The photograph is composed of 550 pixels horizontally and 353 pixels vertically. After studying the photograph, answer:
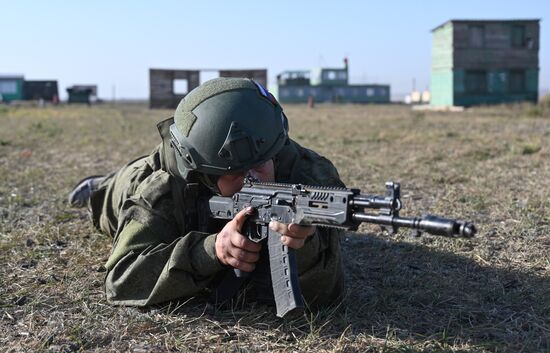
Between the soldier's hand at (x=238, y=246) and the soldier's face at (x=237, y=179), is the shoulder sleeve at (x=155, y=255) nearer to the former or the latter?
the soldier's hand at (x=238, y=246)

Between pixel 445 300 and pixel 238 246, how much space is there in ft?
4.64

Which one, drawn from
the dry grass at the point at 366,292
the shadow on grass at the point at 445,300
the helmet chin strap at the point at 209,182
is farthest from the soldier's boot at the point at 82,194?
the helmet chin strap at the point at 209,182

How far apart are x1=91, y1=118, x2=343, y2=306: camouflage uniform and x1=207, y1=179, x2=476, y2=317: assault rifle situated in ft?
0.67

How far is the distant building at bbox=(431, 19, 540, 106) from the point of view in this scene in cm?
3562

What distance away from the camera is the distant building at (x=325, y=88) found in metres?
67.0

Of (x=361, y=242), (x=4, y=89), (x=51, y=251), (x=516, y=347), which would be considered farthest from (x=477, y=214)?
(x=4, y=89)

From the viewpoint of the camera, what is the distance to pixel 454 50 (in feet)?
117

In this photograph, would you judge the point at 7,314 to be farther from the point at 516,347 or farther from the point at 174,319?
the point at 516,347

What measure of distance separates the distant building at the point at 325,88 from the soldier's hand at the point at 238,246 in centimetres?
6375

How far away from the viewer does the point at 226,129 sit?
3125 millimetres

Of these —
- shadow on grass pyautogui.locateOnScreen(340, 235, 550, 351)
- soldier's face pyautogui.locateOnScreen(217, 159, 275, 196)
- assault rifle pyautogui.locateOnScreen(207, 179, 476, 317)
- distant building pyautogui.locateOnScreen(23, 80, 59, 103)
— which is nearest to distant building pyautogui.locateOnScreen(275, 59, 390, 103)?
distant building pyautogui.locateOnScreen(23, 80, 59, 103)

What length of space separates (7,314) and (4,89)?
67.1 meters

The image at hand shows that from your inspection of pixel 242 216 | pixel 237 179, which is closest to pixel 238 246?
pixel 242 216

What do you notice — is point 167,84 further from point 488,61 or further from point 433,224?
point 433,224
